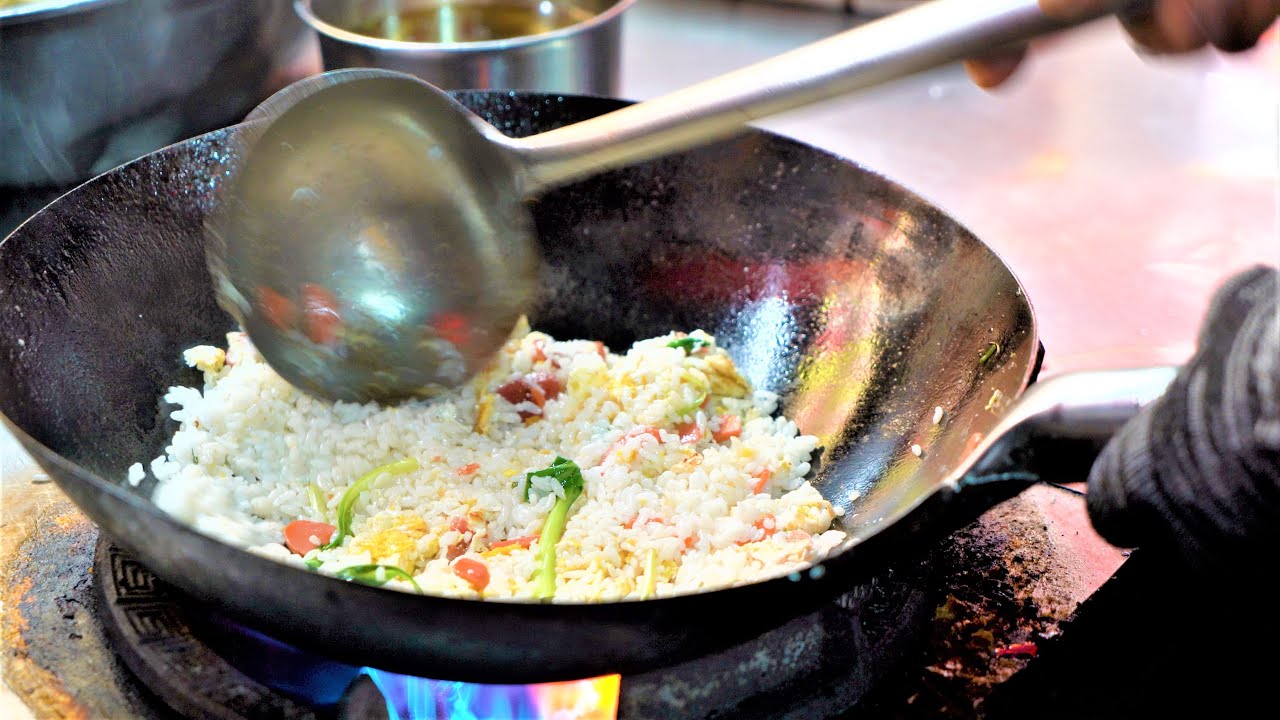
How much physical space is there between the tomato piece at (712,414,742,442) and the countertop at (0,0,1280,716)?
1.07 metres

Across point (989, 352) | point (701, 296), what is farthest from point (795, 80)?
point (701, 296)

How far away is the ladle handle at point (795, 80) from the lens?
1.42 meters

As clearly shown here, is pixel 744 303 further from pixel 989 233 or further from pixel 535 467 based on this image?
pixel 989 233

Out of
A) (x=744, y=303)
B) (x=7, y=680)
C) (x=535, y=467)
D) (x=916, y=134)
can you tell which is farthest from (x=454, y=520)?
(x=916, y=134)

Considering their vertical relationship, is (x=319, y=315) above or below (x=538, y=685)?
above

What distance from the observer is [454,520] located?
1.61 meters

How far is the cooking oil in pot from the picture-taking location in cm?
272

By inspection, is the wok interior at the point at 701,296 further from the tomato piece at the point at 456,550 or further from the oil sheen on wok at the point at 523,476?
the tomato piece at the point at 456,550

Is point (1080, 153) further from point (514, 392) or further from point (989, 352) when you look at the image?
point (514, 392)

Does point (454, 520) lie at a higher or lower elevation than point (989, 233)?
higher

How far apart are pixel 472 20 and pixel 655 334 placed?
47.3 inches

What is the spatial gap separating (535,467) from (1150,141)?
262 centimetres

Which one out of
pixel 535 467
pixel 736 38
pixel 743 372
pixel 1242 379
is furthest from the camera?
pixel 736 38

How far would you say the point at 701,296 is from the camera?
208cm
